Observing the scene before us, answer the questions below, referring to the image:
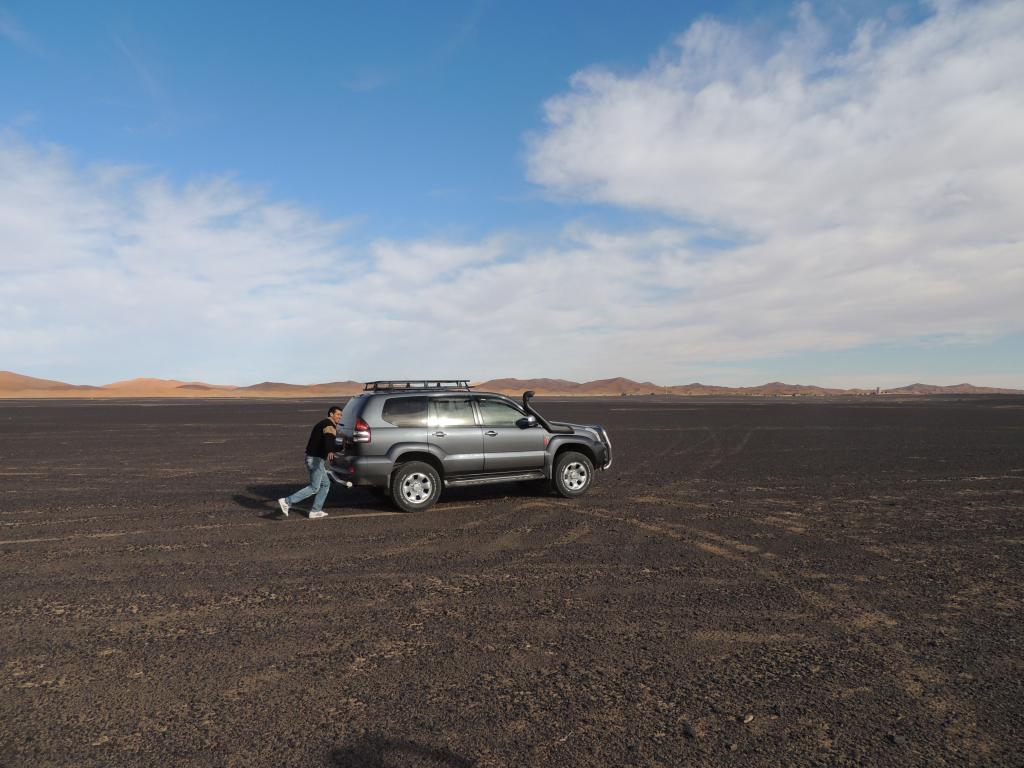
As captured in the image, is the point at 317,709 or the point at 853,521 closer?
the point at 317,709

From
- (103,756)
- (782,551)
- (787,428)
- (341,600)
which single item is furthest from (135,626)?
(787,428)

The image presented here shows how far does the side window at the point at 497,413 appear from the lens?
37.4ft

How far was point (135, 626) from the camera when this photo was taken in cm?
561

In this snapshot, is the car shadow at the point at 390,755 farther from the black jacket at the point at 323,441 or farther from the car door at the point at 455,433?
the car door at the point at 455,433

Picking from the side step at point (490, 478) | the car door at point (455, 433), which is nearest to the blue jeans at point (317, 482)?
the car door at point (455, 433)

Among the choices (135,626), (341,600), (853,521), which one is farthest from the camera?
(853,521)

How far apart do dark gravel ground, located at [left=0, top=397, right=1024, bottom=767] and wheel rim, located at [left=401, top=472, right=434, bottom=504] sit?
327 mm

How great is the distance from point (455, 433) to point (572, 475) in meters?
2.27

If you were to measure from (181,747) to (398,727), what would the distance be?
3.93 ft

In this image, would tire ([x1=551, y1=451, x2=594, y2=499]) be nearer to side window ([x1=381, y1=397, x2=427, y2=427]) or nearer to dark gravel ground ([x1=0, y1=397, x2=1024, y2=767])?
dark gravel ground ([x1=0, y1=397, x2=1024, y2=767])

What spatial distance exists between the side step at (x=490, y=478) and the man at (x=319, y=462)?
1968 millimetres

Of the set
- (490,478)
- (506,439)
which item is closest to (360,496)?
(490,478)

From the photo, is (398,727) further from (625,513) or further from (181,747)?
(625,513)

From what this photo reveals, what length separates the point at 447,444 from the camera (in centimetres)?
1092
